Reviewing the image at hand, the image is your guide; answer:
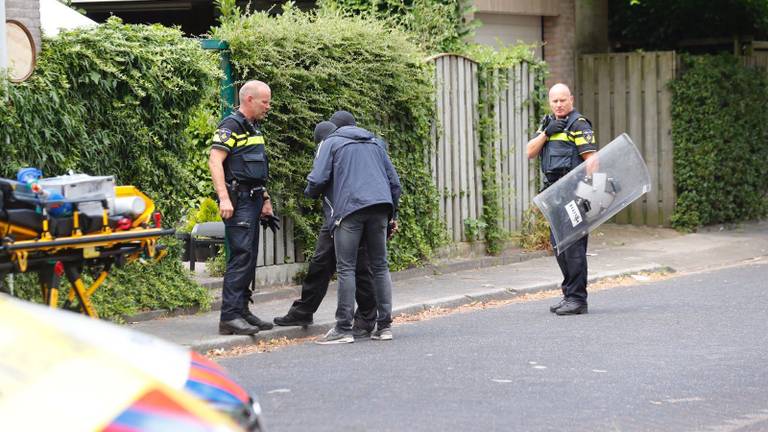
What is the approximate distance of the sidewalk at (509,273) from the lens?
10531mm

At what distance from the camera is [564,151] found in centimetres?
1136

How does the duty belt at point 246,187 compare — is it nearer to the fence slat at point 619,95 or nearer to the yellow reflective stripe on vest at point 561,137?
the yellow reflective stripe on vest at point 561,137

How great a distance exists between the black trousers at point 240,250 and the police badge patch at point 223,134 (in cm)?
45

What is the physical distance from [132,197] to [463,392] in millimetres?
2384

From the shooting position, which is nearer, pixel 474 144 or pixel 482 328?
pixel 482 328

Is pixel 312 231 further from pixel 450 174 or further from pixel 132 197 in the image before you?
pixel 132 197

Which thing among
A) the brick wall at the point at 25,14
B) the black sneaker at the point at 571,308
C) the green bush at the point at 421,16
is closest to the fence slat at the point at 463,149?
the green bush at the point at 421,16

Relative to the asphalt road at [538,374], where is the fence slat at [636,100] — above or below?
above

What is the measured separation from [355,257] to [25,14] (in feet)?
10.7

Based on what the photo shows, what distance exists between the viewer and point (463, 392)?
7883 millimetres

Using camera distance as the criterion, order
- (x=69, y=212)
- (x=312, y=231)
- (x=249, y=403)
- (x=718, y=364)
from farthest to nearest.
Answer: (x=312, y=231), (x=718, y=364), (x=69, y=212), (x=249, y=403)

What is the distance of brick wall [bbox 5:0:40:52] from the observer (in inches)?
393

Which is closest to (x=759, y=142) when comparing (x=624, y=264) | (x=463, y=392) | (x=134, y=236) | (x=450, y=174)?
(x=624, y=264)

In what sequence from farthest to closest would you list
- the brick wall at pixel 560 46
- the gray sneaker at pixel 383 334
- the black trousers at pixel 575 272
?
the brick wall at pixel 560 46 → the black trousers at pixel 575 272 → the gray sneaker at pixel 383 334
